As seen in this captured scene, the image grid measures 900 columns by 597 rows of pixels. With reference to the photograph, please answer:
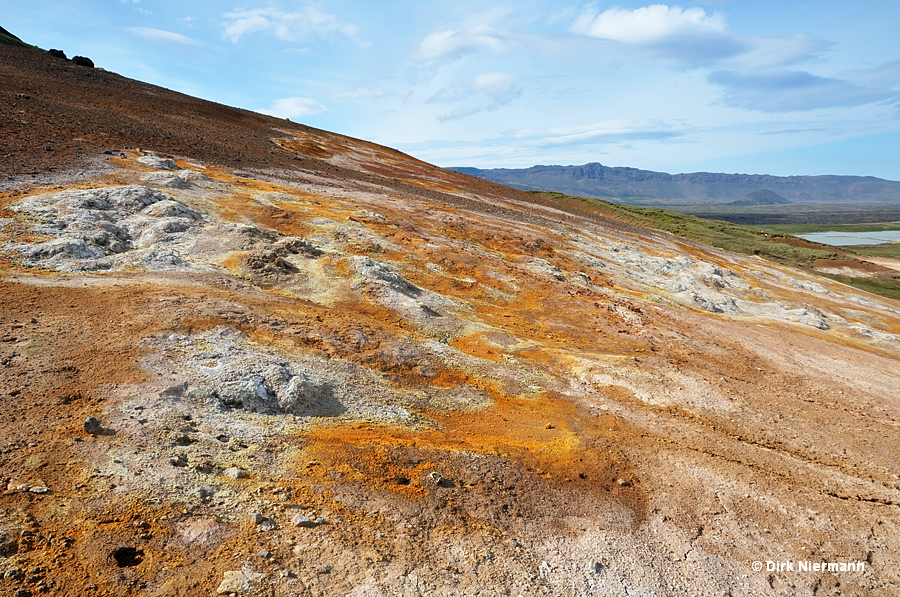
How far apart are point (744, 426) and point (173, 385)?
16.3 meters

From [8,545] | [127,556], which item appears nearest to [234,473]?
[127,556]

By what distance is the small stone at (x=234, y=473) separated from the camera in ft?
27.2

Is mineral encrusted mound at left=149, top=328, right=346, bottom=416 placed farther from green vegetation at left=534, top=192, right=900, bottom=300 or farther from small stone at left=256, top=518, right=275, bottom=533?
green vegetation at left=534, top=192, right=900, bottom=300

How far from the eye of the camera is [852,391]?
19.1 metres

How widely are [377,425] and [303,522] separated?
3.84 metres

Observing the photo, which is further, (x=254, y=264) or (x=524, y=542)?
(x=254, y=264)

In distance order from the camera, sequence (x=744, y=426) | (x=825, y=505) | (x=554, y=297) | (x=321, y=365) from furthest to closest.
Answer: (x=554, y=297) → (x=744, y=426) → (x=321, y=365) → (x=825, y=505)

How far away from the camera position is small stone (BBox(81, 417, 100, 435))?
8438mm

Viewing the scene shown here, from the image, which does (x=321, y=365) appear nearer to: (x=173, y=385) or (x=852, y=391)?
(x=173, y=385)

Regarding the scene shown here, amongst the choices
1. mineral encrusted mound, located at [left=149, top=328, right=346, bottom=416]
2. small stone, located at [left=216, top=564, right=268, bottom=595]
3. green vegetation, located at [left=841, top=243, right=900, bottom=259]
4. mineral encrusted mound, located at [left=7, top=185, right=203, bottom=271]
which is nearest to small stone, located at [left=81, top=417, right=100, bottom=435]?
mineral encrusted mound, located at [left=149, top=328, right=346, bottom=416]

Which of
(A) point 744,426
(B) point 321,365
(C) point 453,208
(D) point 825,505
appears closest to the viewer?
(D) point 825,505

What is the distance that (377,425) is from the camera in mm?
11352

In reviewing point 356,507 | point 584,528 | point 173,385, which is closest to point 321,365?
point 173,385

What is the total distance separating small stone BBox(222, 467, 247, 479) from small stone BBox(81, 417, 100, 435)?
8.28 feet
